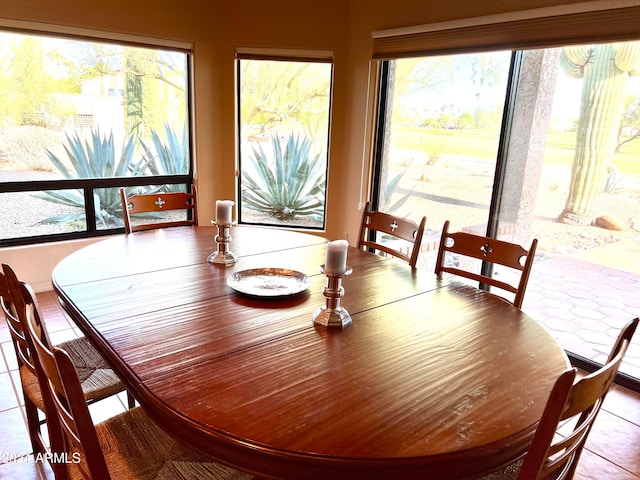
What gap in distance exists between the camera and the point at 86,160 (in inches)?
137

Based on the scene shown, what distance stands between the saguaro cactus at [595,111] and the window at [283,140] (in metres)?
1.96

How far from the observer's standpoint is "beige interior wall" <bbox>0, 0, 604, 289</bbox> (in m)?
3.25

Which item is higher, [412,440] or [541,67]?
[541,67]

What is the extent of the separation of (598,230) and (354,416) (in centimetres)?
220

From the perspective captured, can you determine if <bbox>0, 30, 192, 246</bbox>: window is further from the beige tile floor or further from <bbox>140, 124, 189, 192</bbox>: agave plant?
the beige tile floor

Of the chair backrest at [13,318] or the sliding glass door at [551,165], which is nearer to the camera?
the chair backrest at [13,318]

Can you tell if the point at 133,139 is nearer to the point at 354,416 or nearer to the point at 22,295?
the point at 22,295

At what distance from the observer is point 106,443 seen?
4.12ft

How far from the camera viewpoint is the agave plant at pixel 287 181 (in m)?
4.01

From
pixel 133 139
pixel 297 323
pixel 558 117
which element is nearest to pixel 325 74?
pixel 133 139

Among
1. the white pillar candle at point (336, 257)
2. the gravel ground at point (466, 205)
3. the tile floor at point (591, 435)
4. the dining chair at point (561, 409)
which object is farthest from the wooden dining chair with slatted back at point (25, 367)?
the gravel ground at point (466, 205)

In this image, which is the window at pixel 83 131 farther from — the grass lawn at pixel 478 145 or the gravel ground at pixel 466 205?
the grass lawn at pixel 478 145

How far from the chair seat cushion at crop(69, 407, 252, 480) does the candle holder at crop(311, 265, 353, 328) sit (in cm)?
47

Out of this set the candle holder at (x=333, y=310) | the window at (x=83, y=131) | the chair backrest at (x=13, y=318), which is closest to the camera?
the chair backrest at (x=13, y=318)
